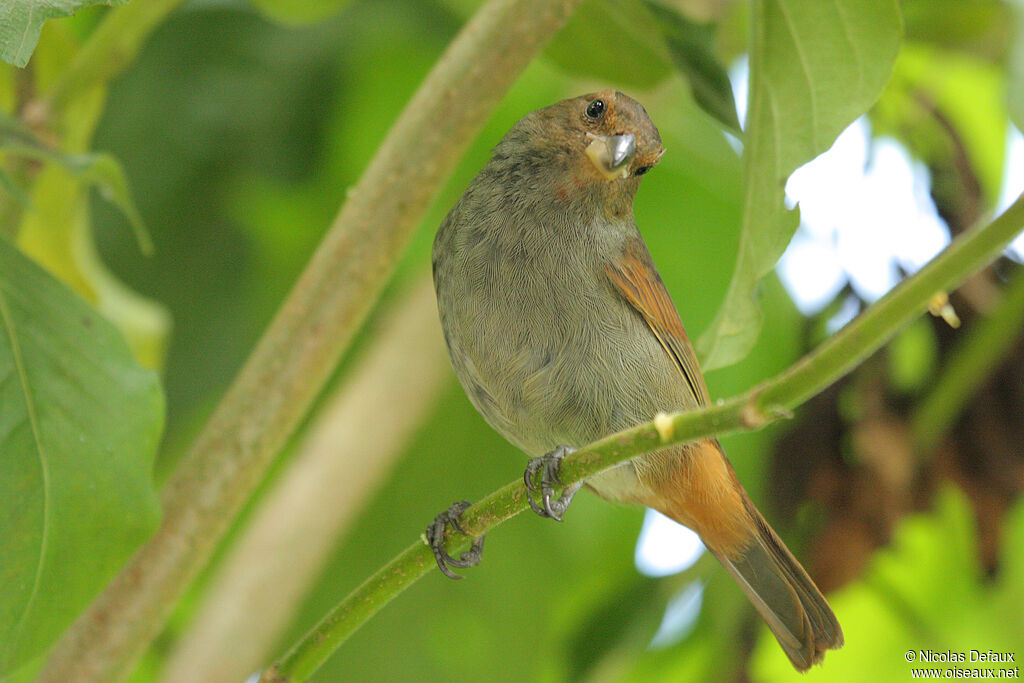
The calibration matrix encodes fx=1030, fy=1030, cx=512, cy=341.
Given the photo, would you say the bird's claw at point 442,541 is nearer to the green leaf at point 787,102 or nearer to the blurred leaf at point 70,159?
the green leaf at point 787,102

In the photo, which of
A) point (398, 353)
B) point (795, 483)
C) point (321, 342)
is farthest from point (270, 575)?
point (795, 483)

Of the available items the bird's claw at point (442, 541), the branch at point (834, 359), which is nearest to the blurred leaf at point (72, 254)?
the bird's claw at point (442, 541)

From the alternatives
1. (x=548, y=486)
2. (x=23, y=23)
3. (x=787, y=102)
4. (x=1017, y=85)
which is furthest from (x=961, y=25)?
(x=23, y=23)

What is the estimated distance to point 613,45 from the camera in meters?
2.19

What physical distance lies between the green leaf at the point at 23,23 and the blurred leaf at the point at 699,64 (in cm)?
113

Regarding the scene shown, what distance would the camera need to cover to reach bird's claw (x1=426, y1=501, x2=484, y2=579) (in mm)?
1618

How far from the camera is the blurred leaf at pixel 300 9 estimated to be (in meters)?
2.33

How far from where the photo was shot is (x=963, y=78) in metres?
3.37

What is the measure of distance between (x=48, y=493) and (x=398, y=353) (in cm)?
134

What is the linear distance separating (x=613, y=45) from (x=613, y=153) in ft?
1.48

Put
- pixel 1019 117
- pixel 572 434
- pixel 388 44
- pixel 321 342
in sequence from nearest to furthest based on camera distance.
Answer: pixel 1019 117, pixel 321 342, pixel 572 434, pixel 388 44

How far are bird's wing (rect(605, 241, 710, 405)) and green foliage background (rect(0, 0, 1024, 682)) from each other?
63cm

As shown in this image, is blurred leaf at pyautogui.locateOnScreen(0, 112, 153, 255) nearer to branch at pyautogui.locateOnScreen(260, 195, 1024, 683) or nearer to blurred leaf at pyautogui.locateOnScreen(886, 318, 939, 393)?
branch at pyautogui.locateOnScreen(260, 195, 1024, 683)

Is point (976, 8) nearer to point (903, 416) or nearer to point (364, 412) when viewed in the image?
point (903, 416)
